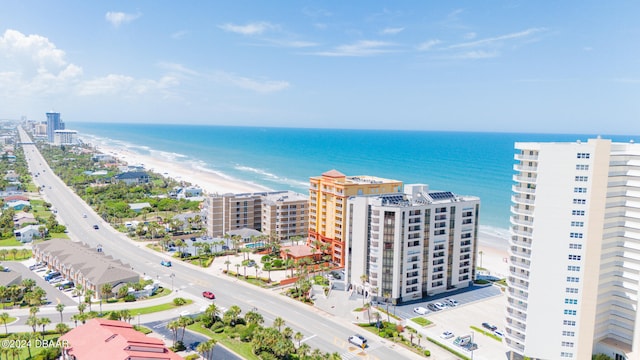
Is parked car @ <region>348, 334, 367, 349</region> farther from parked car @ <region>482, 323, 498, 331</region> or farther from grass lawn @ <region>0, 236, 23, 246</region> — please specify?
grass lawn @ <region>0, 236, 23, 246</region>

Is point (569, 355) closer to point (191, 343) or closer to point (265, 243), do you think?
point (191, 343)

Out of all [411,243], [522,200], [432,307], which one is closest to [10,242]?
[411,243]

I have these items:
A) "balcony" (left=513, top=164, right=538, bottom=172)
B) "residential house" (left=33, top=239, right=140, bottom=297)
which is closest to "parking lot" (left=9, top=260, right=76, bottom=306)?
"residential house" (left=33, top=239, right=140, bottom=297)

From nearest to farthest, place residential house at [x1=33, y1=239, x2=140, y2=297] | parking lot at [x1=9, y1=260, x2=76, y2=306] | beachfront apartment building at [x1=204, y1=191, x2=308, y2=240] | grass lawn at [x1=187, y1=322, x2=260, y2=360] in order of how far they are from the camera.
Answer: grass lawn at [x1=187, y1=322, x2=260, y2=360]
parking lot at [x1=9, y1=260, x2=76, y2=306]
residential house at [x1=33, y1=239, x2=140, y2=297]
beachfront apartment building at [x1=204, y1=191, x2=308, y2=240]

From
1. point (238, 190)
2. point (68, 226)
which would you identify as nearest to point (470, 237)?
point (68, 226)

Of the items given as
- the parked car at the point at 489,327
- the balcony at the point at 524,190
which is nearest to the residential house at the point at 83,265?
the parked car at the point at 489,327

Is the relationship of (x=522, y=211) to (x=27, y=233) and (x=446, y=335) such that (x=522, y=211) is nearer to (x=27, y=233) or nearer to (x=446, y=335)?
(x=446, y=335)
